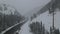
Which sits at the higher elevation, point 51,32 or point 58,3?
point 58,3

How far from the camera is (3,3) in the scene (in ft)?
25.5

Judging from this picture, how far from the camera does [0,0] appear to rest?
7320mm

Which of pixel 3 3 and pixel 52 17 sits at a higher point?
pixel 3 3

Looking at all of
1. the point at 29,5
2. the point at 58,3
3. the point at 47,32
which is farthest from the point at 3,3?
the point at 58,3

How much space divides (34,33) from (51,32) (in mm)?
1115

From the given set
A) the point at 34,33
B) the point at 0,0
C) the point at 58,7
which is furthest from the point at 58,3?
the point at 0,0

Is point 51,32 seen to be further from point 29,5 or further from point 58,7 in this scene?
point 29,5

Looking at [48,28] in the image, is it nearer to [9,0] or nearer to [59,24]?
[59,24]

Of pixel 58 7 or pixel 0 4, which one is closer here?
pixel 58 7

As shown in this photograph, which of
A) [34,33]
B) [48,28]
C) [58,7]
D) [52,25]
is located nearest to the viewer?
[58,7]

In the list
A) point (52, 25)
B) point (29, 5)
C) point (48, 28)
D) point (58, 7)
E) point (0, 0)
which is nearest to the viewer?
point (58, 7)

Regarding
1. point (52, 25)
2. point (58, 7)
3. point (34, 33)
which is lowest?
point (34, 33)

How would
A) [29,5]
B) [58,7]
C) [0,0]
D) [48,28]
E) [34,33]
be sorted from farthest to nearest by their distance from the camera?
[0,0]
[29,5]
[34,33]
[48,28]
[58,7]

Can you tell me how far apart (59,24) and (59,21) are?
79mm
